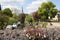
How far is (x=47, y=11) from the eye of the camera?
64000 mm

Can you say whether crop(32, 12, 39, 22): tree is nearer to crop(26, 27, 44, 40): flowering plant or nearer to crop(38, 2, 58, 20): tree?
crop(38, 2, 58, 20): tree

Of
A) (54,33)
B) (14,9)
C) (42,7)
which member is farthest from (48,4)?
(54,33)

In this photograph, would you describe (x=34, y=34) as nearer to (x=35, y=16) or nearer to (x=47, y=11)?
(x=35, y=16)

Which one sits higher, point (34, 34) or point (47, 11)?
point (34, 34)

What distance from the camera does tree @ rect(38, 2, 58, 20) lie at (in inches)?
2454

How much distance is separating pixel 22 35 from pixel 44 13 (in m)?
56.3

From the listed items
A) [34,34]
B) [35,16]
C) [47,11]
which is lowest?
[35,16]

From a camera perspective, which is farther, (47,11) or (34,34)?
(47,11)

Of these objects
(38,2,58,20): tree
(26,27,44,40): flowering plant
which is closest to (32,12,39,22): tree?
(38,2,58,20): tree

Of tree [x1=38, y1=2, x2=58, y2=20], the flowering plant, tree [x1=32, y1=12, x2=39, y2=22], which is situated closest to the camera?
the flowering plant

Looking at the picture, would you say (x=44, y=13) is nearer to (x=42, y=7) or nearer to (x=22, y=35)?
(x=42, y=7)

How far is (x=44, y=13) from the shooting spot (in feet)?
205

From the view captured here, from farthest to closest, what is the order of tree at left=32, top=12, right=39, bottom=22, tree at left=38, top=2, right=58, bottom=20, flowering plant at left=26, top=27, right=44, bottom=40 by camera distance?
tree at left=38, top=2, right=58, bottom=20 → tree at left=32, top=12, right=39, bottom=22 → flowering plant at left=26, top=27, right=44, bottom=40

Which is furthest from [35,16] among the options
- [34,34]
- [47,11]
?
[34,34]
